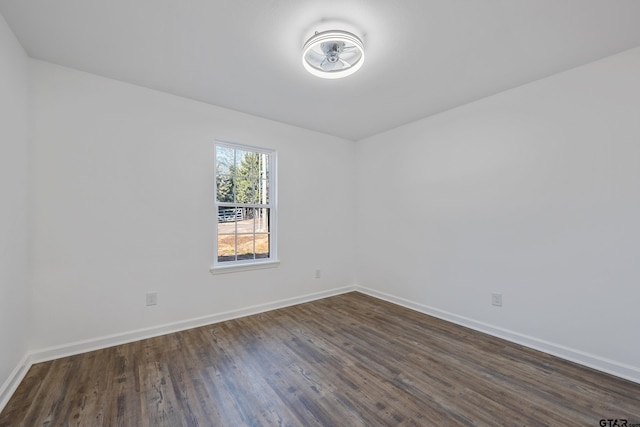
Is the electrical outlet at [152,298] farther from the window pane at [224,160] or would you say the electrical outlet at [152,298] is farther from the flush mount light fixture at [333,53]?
the flush mount light fixture at [333,53]

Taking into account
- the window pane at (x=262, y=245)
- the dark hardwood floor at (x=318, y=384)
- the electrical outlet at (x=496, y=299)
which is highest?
the window pane at (x=262, y=245)

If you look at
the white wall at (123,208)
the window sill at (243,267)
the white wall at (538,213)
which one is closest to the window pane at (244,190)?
the white wall at (123,208)

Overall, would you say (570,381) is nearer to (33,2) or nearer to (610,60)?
(610,60)

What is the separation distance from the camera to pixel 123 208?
2.62 m

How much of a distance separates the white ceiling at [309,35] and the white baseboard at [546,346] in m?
2.45

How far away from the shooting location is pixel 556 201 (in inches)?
96.0

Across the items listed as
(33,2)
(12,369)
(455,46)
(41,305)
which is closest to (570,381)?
(455,46)

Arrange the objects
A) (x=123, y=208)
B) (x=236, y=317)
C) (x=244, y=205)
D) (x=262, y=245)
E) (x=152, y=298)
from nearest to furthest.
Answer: (x=123, y=208) < (x=152, y=298) < (x=236, y=317) < (x=244, y=205) < (x=262, y=245)

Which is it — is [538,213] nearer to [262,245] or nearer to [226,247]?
[262,245]

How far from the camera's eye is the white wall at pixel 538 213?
213 centimetres

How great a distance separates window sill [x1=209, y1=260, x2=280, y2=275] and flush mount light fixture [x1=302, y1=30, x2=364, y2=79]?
91.4 inches

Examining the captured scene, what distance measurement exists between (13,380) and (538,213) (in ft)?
14.6

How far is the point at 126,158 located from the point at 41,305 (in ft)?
4.73

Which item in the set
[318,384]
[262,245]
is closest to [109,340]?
[262,245]
